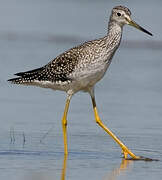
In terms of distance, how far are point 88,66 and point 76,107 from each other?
2517 millimetres

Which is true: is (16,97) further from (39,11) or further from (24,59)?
(39,11)

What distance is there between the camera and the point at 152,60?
67.3ft

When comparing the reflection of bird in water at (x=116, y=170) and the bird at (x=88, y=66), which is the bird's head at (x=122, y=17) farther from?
the reflection of bird in water at (x=116, y=170)

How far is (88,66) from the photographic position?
13.1 m

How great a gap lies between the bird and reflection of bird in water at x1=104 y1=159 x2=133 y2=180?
0.41 meters

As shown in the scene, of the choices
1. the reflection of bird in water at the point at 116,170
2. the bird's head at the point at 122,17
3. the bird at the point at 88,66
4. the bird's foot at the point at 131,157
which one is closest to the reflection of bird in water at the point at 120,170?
the reflection of bird in water at the point at 116,170

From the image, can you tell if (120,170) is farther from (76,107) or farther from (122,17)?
(76,107)

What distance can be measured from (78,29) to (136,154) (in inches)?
476

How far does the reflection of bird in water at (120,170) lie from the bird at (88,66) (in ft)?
1.36

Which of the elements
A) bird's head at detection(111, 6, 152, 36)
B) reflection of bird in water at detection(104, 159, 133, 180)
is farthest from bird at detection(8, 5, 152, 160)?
reflection of bird in water at detection(104, 159, 133, 180)

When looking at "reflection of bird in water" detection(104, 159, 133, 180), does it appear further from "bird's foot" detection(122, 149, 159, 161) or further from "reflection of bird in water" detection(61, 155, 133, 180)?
"bird's foot" detection(122, 149, 159, 161)

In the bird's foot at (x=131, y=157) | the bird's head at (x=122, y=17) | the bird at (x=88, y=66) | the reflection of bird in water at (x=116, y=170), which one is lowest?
the reflection of bird in water at (x=116, y=170)

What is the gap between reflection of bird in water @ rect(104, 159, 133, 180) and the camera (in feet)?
36.0

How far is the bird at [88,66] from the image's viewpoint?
43.0ft
